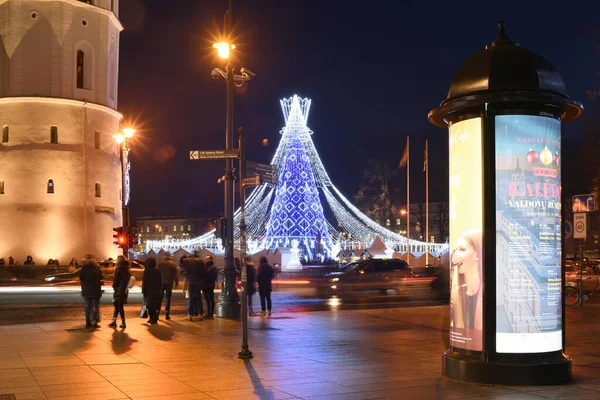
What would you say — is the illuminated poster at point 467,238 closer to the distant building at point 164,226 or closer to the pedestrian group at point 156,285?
the pedestrian group at point 156,285

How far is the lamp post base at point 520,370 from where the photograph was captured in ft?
31.4

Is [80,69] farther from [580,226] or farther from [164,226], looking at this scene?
[164,226]

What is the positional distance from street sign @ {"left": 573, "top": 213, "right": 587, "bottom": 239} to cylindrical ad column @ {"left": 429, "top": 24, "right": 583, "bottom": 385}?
1255 cm

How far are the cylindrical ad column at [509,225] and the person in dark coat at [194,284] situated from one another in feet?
34.8

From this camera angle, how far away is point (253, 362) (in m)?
11.8

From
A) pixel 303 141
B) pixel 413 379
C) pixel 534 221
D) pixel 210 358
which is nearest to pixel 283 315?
pixel 210 358

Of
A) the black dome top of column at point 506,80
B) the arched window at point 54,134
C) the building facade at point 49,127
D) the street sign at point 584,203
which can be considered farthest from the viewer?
the arched window at point 54,134

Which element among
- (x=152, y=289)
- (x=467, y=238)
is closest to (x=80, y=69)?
(x=152, y=289)

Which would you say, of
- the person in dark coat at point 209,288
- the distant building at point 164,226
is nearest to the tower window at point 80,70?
the person in dark coat at point 209,288

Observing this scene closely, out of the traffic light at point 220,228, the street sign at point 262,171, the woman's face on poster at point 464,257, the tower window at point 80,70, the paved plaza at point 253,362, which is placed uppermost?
the tower window at point 80,70

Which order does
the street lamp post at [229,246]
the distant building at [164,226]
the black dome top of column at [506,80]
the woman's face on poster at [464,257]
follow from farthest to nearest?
the distant building at [164,226], the street lamp post at [229,246], the woman's face on poster at [464,257], the black dome top of column at [506,80]

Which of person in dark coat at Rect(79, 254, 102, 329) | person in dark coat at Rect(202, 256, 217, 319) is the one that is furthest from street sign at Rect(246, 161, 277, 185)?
person in dark coat at Rect(202, 256, 217, 319)

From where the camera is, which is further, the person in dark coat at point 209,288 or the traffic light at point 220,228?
the person in dark coat at point 209,288

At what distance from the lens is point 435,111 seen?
10609 millimetres
